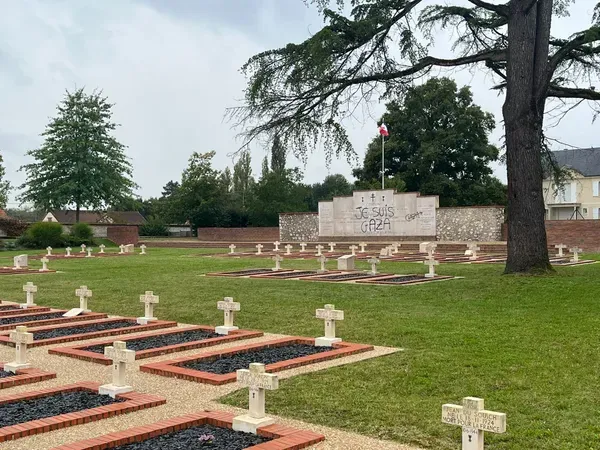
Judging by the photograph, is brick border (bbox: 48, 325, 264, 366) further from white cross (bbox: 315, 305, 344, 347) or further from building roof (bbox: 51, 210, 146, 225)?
building roof (bbox: 51, 210, 146, 225)

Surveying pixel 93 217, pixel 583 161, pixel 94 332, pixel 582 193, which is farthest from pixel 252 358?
pixel 93 217

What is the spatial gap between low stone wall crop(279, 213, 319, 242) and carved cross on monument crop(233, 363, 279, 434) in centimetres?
3607

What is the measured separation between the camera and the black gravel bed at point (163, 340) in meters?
8.85

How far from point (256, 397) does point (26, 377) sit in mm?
2995

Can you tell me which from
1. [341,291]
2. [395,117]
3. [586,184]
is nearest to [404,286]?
[341,291]

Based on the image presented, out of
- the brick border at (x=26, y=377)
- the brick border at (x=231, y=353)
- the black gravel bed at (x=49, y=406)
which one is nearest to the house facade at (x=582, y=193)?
the brick border at (x=231, y=353)

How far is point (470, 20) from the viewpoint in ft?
60.3

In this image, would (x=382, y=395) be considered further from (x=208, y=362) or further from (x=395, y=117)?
(x=395, y=117)

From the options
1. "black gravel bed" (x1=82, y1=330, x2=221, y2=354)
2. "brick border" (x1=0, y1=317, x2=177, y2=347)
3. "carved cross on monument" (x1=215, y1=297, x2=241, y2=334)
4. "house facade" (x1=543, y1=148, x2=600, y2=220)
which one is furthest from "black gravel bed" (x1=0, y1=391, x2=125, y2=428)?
"house facade" (x1=543, y1=148, x2=600, y2=220)

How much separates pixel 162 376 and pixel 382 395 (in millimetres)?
2468

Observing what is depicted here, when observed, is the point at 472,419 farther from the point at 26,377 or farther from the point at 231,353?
the point at 26,377

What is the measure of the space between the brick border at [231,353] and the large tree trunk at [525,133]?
377 inches

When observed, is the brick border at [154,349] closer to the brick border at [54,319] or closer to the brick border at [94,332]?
the brick border at [94,332]

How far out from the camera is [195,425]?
5.34 metres
